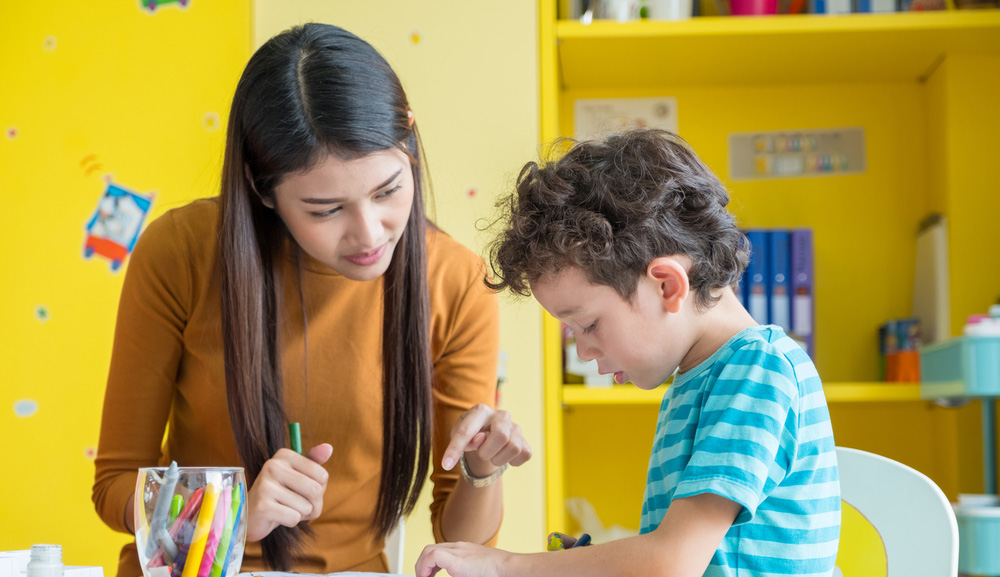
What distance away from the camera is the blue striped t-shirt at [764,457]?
0.67m

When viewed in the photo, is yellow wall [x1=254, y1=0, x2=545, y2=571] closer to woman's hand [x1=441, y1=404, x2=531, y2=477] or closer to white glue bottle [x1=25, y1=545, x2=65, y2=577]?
woman's hand [x1=441, y1=404, x2=531, y2=477]

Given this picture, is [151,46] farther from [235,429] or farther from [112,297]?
[235,429]

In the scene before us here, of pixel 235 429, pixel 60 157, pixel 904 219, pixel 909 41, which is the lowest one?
pixel 235 429

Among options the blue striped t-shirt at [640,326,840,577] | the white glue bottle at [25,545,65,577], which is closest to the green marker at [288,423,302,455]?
the white glue bottle at [25,545,65,577]

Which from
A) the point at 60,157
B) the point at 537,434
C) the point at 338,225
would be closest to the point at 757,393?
the point at 338,225

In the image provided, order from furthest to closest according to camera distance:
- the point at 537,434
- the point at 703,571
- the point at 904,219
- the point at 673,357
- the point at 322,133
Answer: the point at 904,219 < the point at 537,434 < the point at 322,133 < the point at 673,357 < the point at 703,571

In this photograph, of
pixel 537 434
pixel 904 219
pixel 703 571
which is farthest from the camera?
pixel 904 219

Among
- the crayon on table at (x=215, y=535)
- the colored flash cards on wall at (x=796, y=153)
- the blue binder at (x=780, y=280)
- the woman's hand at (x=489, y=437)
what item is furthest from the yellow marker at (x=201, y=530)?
the colored flash cards on wall at (x=796, y=153)

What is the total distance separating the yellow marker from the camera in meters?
0.63

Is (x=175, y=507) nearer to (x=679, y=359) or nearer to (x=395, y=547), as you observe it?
(x=679, y=359)

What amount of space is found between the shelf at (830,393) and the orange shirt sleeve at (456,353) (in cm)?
46

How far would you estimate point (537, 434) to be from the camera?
1620 mm

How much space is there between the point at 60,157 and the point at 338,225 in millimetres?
1016

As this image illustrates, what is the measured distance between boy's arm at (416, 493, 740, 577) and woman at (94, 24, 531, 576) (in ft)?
0.73
